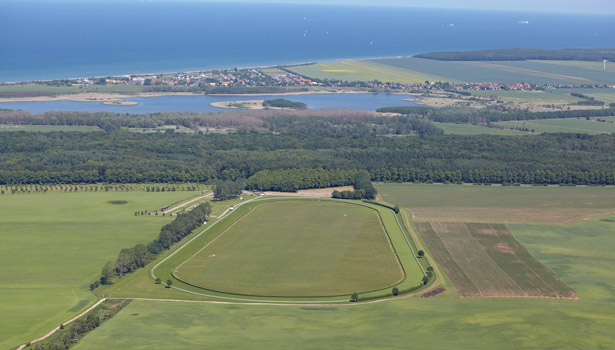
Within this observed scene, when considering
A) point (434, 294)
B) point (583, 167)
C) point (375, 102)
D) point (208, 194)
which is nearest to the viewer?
point (434, 294)

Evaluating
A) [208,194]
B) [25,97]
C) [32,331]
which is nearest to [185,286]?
[32,331]

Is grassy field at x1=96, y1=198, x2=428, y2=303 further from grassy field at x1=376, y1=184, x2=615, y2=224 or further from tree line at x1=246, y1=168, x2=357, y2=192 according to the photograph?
tree line at x1=246, y1=168, x2=357, y2=192

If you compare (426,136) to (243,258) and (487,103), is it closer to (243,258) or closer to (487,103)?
(487,103)

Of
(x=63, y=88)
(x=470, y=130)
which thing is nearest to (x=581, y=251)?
(x=470, y=130)

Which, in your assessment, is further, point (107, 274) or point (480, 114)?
point (480, 114)

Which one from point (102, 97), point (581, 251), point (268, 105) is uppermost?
point (102, 97)

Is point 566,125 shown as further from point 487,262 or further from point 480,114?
point 487,262
